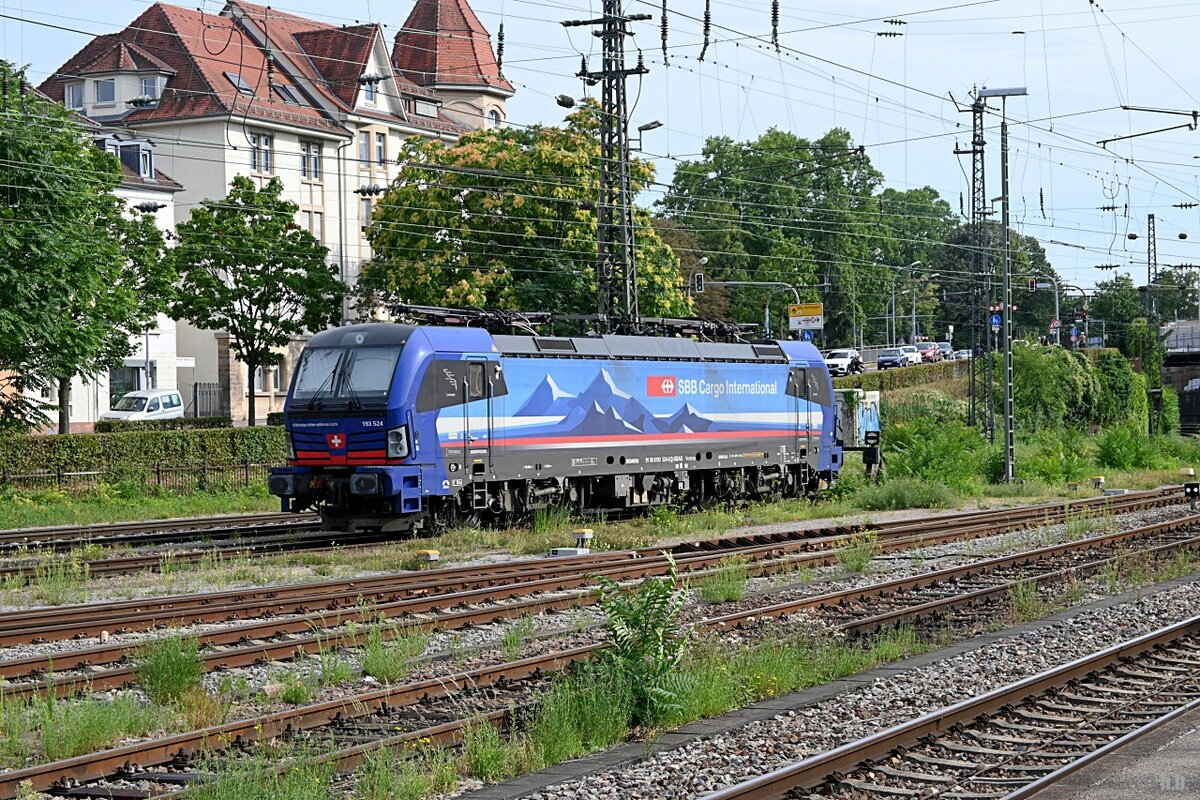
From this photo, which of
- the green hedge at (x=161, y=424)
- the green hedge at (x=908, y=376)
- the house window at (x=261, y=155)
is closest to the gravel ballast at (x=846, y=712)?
the green hedge at (x=161, y=424)

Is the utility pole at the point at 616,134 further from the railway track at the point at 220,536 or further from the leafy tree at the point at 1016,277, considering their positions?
the leafy tree at the point at 1016,277

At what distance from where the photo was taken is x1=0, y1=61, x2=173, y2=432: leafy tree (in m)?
34.2

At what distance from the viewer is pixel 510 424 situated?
24406 millimetres

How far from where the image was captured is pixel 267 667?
12414mm

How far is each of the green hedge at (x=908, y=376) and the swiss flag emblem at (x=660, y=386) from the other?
33.1m

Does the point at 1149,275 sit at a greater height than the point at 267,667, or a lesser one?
greater

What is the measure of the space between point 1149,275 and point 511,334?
61731 millimetres

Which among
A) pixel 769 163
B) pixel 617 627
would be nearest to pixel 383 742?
pixel 617 627

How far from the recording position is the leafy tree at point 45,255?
34.2 metres

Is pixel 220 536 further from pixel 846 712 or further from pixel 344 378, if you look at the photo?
pixel 846 712

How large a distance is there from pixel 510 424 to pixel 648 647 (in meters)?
13.5

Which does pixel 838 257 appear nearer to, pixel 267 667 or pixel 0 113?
pixel 0 113

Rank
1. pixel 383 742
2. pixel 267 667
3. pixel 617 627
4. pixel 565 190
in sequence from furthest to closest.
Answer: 1. pixel 565 190
2. pixel 267 667
3. pixel 617 627
4. pixel 383 742

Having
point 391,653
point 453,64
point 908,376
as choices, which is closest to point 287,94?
point 453,64
